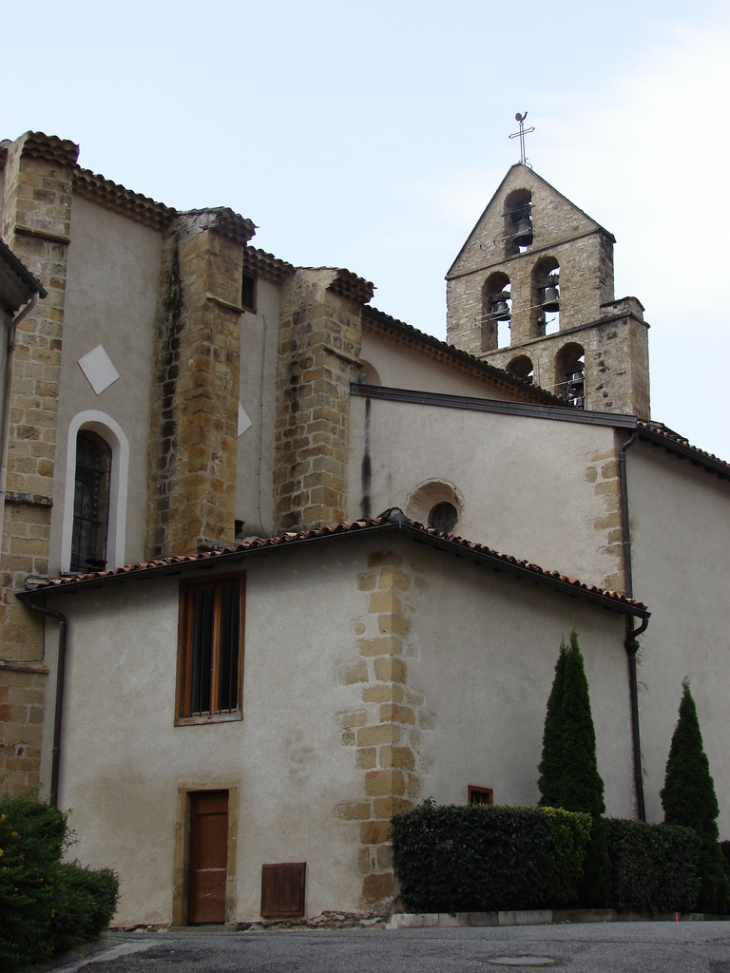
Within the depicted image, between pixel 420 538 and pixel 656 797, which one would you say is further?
pixel 656 797

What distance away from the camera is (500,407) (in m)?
21.5

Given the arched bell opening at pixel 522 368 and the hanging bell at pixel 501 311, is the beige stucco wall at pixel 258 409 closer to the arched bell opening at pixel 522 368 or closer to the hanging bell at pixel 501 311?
the arched bell opening at pixel 522 368

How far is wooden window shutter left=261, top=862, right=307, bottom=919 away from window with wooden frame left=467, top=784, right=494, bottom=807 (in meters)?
2.13

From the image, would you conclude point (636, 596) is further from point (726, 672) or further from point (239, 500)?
point (239, 500)

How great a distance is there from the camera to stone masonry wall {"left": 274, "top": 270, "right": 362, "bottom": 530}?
2250 cm

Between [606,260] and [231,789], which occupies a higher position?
[606,260]

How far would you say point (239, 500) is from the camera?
22.4 meters

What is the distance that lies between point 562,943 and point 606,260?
90.8 ft

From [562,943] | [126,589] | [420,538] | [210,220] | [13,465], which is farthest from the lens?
[210,220]

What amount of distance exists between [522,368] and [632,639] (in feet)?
62.3

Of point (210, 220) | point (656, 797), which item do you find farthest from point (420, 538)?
point (210, 220)

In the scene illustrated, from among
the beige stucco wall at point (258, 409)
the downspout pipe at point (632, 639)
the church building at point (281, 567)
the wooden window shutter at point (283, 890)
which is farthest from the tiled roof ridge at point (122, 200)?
the wooden window shutter at point (283, 890)

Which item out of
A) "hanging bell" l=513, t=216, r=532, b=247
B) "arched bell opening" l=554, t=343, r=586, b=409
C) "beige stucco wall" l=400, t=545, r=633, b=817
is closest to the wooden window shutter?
"beige stucco wall" l=400, t=545, r=633, b=817

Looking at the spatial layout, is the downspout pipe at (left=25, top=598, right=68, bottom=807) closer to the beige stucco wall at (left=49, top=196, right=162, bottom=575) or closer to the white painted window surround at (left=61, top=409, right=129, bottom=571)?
the white painted window surround at (left=61, top=409, right=129, bottom=571)
